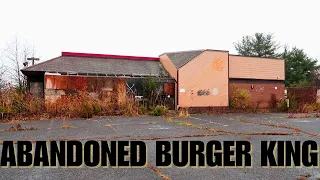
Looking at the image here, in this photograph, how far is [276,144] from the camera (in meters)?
6.59

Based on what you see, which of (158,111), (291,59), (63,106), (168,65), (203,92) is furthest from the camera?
(291,59)

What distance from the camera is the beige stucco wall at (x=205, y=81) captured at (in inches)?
720

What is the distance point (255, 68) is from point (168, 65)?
7114mm

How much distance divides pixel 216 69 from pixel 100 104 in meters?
9.15

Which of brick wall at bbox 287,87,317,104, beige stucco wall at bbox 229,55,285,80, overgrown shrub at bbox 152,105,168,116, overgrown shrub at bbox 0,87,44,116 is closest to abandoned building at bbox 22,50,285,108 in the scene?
beige stucco wall at bbox 229,55,285,80

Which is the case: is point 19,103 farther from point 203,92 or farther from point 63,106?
point 203,92

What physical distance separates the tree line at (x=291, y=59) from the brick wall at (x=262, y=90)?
10.7m

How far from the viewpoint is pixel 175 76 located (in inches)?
725

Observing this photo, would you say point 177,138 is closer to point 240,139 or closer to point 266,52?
point 240,139

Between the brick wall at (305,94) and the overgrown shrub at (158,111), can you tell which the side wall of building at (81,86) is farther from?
the brick wall at (305,94)

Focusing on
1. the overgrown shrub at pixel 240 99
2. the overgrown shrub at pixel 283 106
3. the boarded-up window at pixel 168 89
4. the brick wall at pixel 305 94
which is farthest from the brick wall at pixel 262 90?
the boarded-up window at pixel 168 89

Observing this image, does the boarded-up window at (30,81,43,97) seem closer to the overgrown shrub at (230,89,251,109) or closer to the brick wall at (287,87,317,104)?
the overgrown shrub at (230,89,251,109)

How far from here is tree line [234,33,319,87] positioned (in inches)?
1328

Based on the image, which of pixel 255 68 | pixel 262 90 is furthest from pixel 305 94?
pixel 255 68
